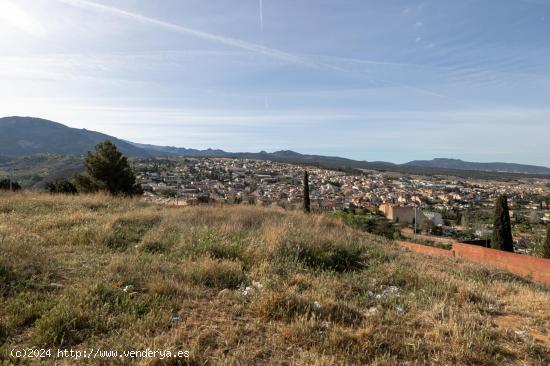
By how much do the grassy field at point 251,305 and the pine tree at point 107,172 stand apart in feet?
46.7

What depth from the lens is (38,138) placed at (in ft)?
502

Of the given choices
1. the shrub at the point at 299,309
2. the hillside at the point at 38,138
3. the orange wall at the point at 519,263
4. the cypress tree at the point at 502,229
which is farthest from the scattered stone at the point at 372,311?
the hillside at the point at 38,138

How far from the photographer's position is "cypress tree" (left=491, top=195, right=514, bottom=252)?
71.6ft

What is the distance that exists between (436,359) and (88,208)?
1065cm

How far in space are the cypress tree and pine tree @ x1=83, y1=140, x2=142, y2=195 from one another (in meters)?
23.6

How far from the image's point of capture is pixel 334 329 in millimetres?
3311

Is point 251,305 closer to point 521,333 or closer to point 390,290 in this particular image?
point 390,290

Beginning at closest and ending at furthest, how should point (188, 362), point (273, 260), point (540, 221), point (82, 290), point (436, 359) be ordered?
point (188, 362), point (436, 359), point (82, 290), point (273, 260), point (540, 221)

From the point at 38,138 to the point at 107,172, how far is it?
166 meters

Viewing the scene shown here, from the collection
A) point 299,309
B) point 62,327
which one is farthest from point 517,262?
point 62,327

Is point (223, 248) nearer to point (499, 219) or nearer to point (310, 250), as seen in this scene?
point (310, 250)

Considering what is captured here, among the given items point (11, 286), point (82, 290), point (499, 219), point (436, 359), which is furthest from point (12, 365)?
point (499, 219)

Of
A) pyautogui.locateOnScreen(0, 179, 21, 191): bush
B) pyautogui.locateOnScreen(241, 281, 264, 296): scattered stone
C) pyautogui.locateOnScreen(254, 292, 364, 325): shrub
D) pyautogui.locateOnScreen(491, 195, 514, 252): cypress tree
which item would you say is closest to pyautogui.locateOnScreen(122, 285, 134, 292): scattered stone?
pyautogui.locateOnScreen(241, 281, 264, 296): scattered stone

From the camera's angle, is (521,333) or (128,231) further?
(128,231)
